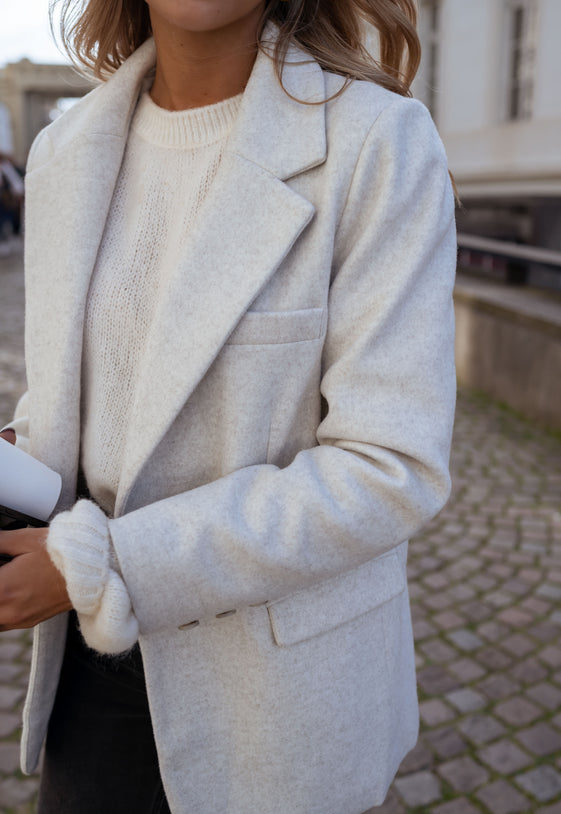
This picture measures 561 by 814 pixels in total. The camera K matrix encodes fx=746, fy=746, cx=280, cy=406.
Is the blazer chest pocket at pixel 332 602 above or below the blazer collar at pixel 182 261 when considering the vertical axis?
below

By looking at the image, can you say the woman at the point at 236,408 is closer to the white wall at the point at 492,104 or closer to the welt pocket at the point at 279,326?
the welt pocket at the point at 279,326

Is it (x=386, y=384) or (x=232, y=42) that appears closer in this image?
(x=386, y=384)

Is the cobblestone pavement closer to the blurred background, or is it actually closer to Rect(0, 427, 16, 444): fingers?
the blurred background

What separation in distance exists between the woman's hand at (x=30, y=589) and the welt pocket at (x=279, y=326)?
0.43 metres

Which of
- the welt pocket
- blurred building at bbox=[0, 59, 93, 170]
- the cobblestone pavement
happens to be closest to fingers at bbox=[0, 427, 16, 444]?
the welt pocket

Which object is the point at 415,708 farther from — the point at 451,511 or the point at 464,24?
the point at 464,24

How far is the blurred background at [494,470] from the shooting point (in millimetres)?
2652

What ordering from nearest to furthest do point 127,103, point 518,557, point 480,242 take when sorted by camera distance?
point 127,103
point 518,557
point 480,242

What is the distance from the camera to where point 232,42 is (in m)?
1.27

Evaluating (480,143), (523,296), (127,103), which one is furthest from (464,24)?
(127,103)

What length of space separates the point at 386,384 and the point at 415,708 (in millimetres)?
770

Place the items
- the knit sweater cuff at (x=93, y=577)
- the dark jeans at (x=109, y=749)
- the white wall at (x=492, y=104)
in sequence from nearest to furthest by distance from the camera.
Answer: the knit sweater cuff at (x=93, y=577)
the dark jeans at (x=109, y=749)
the white wall at (x=492, y=104)

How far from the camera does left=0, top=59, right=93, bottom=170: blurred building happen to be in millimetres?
31875

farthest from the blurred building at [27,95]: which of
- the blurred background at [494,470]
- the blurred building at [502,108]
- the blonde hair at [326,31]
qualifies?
the blonde hair at [326,31]
